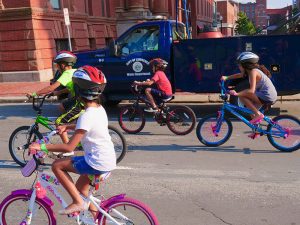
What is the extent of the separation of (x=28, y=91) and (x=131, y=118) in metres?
8.89

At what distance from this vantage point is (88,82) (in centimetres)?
348

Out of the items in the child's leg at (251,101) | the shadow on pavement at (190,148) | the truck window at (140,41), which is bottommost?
the shadow on pavement at (190,148)

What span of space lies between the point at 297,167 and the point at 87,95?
3947 millimetres

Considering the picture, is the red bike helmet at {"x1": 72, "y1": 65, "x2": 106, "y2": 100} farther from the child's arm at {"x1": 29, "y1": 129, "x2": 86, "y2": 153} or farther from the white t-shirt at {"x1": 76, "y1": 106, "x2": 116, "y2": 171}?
the child's arm at {"x1": 29, "y1": 129, "x2": 86, "y2": 153}

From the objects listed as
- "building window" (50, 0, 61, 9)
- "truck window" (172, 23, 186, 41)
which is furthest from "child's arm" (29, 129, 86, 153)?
"building window" (50, 0, 61, 9)

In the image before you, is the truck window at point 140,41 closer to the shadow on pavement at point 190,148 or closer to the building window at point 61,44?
the shadow on pavement at point 190,148

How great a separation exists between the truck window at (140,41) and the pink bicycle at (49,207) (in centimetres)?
728

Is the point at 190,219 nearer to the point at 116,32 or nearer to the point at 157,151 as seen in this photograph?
the point at 157,151

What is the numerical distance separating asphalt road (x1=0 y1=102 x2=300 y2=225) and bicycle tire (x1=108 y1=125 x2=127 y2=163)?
0.17m

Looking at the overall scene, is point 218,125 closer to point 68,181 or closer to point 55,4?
point 68,181

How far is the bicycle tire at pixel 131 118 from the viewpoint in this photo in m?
8.77

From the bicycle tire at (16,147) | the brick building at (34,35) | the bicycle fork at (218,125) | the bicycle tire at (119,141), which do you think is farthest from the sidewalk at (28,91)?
the bicycle tire at (16,147)

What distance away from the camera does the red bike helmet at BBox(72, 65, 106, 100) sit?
137 inches

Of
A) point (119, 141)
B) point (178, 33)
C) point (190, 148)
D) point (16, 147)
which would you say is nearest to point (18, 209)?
point (119, 141)
